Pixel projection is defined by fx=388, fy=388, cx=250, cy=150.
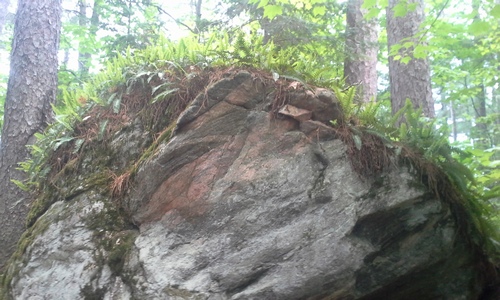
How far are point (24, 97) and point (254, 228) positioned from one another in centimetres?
467

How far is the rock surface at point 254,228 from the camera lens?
12.3 feet

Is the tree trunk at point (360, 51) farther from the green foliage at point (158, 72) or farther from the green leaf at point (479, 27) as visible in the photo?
the green foliage at point (158, 72)

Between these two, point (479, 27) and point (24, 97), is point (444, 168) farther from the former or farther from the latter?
point (24, 97)

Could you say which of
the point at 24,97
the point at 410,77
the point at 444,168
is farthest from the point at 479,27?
the point at 24,97

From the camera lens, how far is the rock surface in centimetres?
374

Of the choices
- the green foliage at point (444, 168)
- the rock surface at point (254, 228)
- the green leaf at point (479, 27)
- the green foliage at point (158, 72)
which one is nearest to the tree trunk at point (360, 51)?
the green leaf at point (479, 27)

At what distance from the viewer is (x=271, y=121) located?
4.25m

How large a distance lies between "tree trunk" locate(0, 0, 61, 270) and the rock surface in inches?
75.1

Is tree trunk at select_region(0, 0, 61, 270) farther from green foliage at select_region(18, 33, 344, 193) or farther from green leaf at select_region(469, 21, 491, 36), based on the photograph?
green leaf at select_region(469, 21, 491, 36)

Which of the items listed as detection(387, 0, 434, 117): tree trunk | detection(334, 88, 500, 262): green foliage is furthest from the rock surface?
detection(387, 0, 434, 117): tree trunk

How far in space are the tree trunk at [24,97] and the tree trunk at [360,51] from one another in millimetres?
5566

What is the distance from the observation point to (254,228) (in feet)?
12.8

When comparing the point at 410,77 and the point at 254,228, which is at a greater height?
the point at 410,77

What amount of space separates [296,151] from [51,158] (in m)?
3.39
